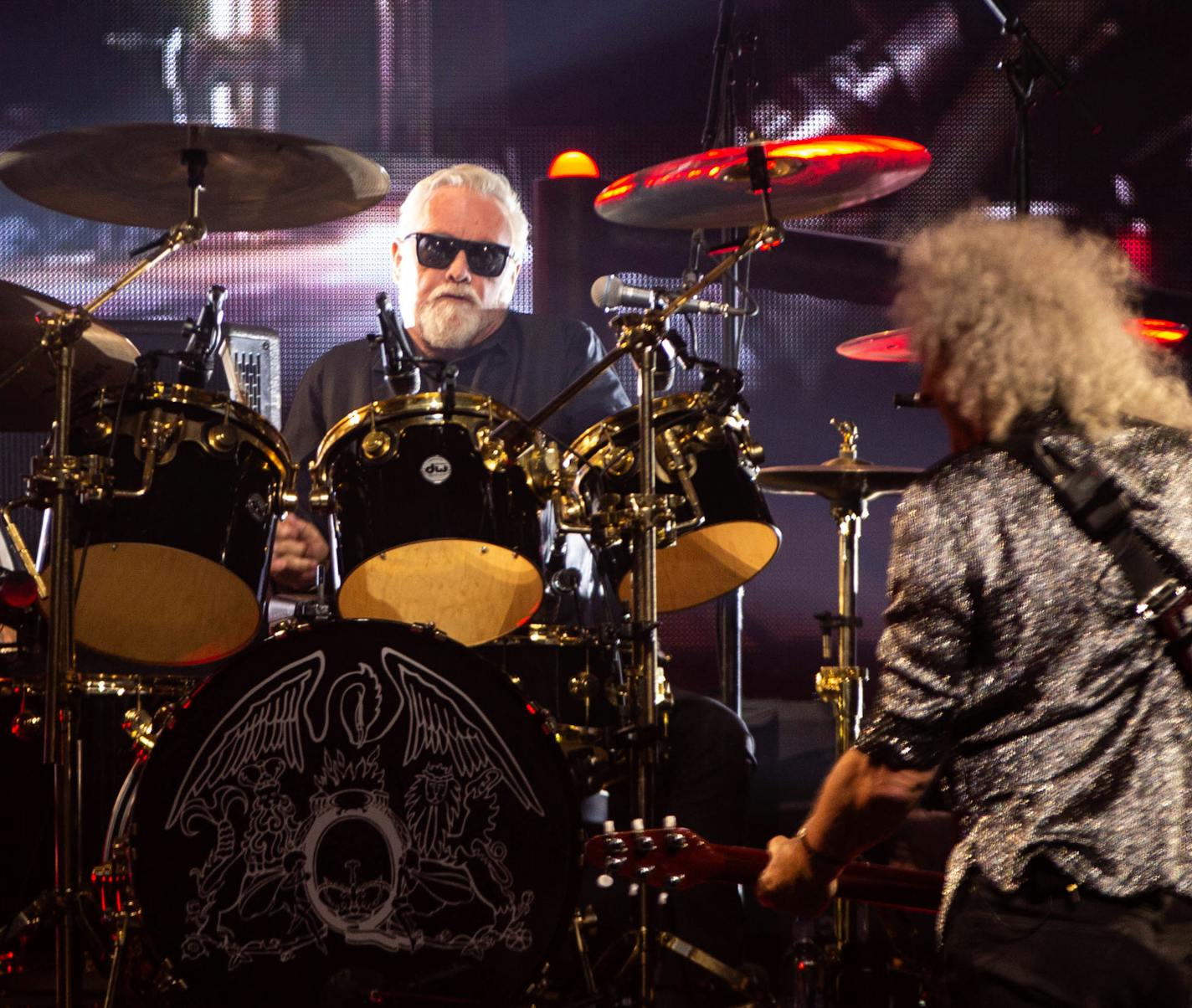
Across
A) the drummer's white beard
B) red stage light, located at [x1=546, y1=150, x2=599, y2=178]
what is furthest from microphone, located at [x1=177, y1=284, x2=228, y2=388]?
red stage light, located at [x1=546, y1=150, x2=599, y2=178]

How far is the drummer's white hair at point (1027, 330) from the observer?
170cm

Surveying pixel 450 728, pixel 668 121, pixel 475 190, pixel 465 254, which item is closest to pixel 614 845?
pixel 450 728

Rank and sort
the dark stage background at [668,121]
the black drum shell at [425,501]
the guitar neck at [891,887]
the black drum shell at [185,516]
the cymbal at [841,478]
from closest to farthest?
the guitar neck at [891,887] → the black drum shell at [185,516] → the black drum shell at [425,501] → the cymbal at [841,478] → the dark stage background at [668,121]

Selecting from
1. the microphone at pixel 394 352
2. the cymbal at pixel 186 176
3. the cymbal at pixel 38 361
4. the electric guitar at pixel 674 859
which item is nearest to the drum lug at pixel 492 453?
the microphone at pixel 394 352

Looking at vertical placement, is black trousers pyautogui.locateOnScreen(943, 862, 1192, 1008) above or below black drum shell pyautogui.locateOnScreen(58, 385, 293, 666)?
below

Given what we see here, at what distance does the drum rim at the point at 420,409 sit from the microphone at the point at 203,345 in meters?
0.39

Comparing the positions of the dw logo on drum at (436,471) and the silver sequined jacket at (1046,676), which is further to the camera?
the dw logo on drum at (436,471)

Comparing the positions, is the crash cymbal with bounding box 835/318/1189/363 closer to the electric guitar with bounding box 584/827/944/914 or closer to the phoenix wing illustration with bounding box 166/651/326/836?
the phoenix wing illustration with bounding box 166/651/326/836

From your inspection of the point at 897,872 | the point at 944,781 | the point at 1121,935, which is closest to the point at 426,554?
Answer: the point at 897,872

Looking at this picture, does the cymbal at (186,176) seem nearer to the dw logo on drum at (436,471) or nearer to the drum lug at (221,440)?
the drum lug at (221,440)

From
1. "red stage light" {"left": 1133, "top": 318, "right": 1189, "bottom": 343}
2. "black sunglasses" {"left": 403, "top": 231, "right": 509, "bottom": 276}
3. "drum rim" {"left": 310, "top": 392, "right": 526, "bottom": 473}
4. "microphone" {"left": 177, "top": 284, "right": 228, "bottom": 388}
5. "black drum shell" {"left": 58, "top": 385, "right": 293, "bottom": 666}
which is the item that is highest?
"black sunglasses" {"left": 403, "top": 231, "right": 509, "bottom": 276}

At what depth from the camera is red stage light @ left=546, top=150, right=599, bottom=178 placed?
5.40m

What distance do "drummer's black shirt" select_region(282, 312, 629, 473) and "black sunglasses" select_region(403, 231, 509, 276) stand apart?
23 centimetres

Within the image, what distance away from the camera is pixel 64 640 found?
3.23 meters
